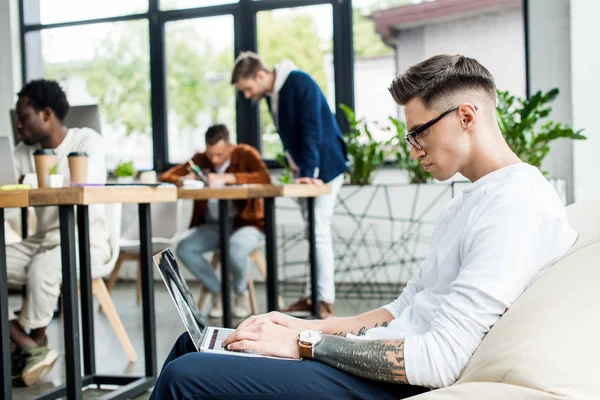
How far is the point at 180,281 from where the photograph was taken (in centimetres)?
144

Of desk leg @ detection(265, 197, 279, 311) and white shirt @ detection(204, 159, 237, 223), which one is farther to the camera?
white shirt @ detection(204, 159, 237, 223)

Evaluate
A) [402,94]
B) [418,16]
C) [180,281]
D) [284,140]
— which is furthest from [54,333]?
[418,16]

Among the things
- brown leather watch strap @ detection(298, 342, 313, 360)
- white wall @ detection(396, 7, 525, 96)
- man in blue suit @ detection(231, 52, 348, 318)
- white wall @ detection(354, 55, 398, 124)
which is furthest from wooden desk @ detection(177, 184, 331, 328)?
white wall @ detection(396, 7, 525, 96)

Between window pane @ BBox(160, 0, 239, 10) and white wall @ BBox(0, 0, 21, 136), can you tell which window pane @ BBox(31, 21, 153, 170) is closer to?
white wall @ BBox(0, 0, 21, 136)

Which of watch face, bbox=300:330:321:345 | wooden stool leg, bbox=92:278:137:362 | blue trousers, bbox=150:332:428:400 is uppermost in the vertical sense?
watch face, bbox=300:330:321:345

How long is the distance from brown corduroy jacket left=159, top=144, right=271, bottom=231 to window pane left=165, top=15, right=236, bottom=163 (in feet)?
5.10

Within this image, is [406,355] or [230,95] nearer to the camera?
[406,355]

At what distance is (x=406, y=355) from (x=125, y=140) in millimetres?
5304

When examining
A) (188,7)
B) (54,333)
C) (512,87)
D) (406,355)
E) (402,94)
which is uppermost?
(188,7)

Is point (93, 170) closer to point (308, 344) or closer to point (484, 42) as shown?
point (308, 344)

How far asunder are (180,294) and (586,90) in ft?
12.3

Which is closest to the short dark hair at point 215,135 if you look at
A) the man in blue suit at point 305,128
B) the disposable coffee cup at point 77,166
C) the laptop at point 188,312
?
the man in blue suit at point 305,128

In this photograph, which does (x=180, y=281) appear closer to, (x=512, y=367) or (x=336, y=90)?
(x=512, y=367)

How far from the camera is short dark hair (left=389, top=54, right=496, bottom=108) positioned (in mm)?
1217
